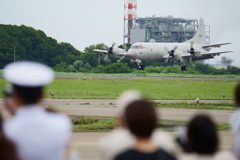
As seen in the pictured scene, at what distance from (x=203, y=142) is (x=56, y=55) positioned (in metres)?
103

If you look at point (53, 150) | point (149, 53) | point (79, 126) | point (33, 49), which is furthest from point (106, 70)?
point (53, 150)

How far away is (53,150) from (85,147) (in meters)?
6.98

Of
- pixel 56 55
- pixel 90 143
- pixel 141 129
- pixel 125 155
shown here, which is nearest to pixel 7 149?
pixel 125 155

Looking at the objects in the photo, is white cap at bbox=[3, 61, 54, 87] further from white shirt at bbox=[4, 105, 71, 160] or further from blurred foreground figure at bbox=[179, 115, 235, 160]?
blurred foreground figure at bbox=[179, 115, 235, 160]

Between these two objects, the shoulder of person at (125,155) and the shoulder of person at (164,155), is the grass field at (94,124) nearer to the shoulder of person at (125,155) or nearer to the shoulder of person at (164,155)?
the shoulder of person at (164,155)

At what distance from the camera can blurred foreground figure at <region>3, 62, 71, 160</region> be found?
11.3ft

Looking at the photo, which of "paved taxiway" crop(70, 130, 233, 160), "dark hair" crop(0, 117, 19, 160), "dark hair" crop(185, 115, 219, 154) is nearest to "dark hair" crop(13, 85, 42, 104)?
"dark hair" crop(0, 117, 19, 160)

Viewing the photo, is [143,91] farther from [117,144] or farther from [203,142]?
[117,144]

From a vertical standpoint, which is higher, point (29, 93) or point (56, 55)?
point (56, 55)

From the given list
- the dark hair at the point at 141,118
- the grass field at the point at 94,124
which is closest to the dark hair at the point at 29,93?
the dark hair at the point at 141,118

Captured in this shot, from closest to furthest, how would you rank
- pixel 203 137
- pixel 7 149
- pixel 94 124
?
1. pixel 7 149
2. pixel 203 137
3. pixel 94 124

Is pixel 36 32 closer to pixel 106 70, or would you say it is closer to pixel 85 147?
pixel 106 70

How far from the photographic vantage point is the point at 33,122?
3.50 m

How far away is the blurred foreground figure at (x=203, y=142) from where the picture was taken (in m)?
3.84
